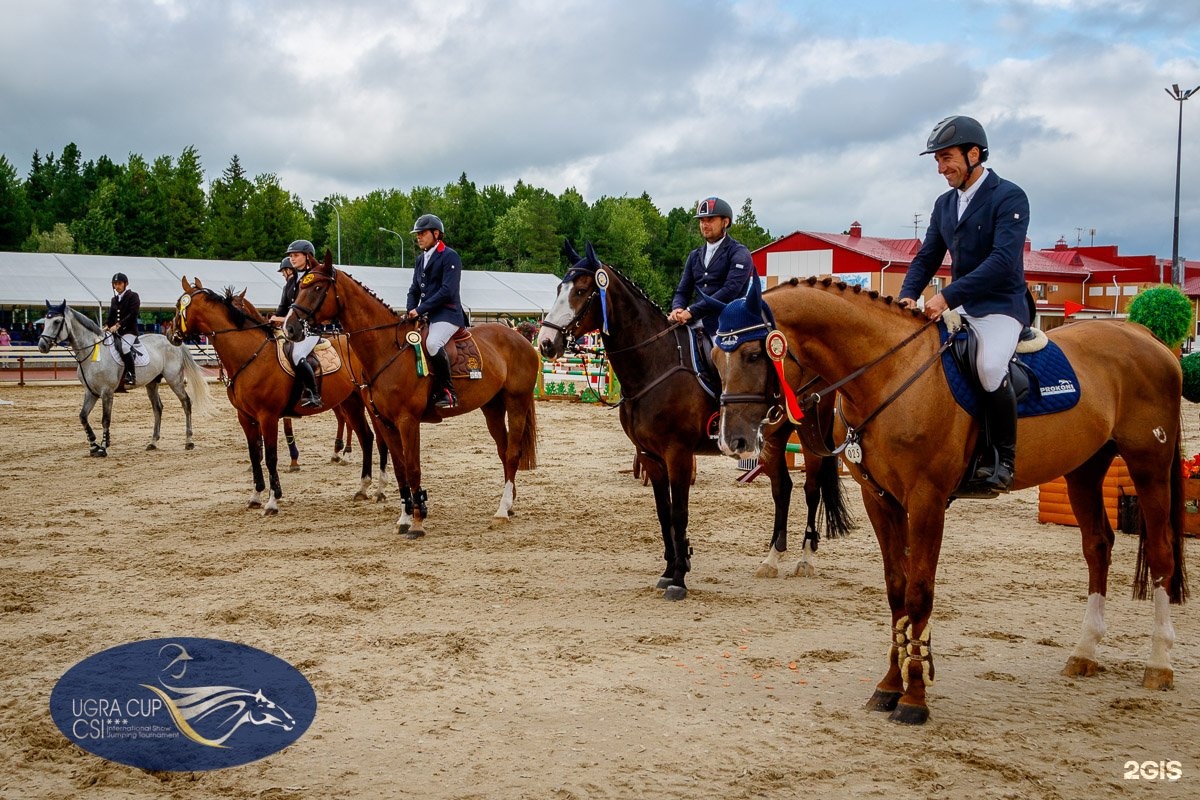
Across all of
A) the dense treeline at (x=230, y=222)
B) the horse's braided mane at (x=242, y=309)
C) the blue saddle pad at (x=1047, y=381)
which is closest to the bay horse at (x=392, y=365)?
the horse's braided mane at (x=242, y=309)

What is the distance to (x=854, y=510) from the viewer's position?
1079 centimetres

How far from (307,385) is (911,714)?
8707mm

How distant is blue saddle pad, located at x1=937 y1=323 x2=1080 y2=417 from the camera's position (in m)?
5.04

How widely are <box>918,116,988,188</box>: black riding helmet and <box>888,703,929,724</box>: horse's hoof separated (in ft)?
9.36

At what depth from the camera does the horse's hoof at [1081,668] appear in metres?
5.38

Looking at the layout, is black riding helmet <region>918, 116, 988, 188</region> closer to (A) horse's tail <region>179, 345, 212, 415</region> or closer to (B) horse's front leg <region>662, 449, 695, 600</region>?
(B) horse's front leg <region>662, 449, 695, 600</region>

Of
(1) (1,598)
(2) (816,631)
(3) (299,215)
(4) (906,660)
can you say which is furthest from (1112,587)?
(3) (299,215)

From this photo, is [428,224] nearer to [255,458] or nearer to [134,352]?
[255,458]

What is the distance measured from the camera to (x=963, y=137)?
4973 millimetres

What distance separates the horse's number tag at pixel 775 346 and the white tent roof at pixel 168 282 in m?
31.8

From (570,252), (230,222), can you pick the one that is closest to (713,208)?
(570,252)

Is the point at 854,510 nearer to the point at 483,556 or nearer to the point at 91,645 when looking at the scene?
the point at 483,556

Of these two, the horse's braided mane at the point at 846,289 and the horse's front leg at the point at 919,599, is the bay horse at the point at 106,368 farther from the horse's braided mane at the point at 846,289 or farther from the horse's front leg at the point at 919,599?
the horse's front leg at the point at 919,599

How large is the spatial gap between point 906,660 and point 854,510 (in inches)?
243
